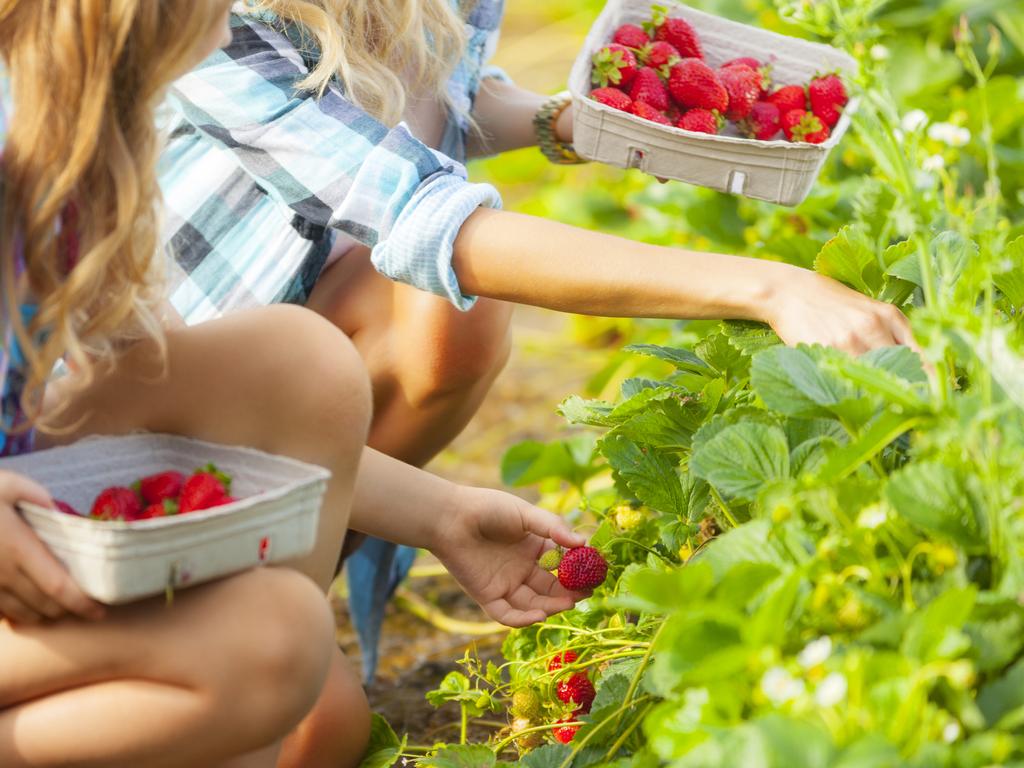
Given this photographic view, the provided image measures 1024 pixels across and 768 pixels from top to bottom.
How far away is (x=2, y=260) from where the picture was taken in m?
0.92

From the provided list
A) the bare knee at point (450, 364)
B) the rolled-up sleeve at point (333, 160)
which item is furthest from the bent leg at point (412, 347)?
the rolled-up sleeve at point (333, 160)

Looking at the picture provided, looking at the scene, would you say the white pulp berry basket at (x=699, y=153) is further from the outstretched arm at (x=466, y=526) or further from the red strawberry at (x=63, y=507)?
the red strawberry at (x=63, y=507)

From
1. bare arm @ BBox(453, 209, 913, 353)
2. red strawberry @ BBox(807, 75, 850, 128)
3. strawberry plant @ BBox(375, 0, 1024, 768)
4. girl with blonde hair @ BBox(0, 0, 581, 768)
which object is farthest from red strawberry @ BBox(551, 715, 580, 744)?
red strawberry @ BBox(807, 75, 850, 128)

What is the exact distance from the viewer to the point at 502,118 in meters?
1.72

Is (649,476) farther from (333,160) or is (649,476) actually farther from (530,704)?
(333,160)

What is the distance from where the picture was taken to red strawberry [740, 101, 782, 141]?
1.45 metres

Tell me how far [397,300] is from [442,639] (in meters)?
0.49

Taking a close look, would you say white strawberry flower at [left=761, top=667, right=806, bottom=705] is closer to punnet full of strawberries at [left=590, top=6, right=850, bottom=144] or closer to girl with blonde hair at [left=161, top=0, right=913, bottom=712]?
girl with blonde hair at [left=161, top=0, right=913, bottom=712]

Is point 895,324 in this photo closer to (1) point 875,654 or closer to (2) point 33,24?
(1) point 875,654

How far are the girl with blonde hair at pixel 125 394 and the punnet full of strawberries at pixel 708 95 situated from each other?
54 cm

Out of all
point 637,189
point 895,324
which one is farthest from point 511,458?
point 637,189

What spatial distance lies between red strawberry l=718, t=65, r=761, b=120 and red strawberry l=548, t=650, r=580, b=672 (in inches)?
24.1

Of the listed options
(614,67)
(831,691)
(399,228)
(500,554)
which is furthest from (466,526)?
(831,691)

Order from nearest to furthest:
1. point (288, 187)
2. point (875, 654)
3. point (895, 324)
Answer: point (875, 654) < point (895, 324) < point (288, 187)
